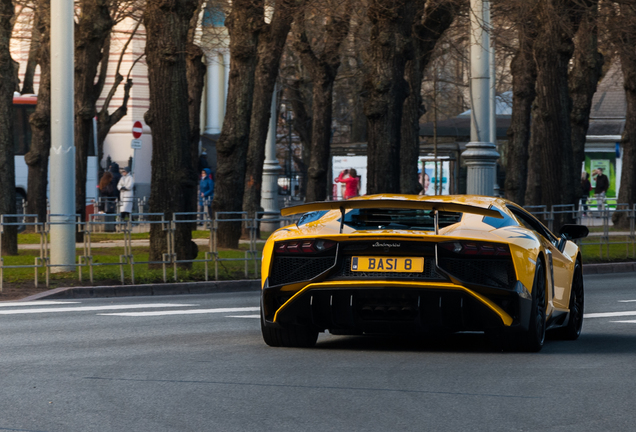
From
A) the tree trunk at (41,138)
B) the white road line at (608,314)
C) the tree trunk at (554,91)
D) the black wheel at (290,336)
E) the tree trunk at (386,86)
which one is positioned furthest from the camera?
the tree trunk at (41,138)

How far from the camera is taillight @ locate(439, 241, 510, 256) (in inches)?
326

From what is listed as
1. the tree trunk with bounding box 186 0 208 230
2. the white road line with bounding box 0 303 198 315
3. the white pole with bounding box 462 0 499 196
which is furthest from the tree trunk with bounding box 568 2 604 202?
the white road line with bounding box 0 303 198 315

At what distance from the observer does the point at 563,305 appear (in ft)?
32.3

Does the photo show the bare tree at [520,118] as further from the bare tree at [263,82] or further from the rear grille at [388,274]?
the rear grille at [388,274]

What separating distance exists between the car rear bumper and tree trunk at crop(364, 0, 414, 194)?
11.7 metres

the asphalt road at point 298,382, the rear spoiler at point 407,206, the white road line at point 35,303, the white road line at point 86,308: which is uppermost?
the rear spoiler at point 407,206

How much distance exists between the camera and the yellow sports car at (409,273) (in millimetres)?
8297

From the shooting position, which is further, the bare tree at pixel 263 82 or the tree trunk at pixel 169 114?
the bare tree at pixel 263 82

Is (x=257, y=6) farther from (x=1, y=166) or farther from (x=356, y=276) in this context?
(x=356, y=276)

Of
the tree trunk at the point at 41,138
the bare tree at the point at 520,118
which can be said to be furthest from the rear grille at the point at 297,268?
the bare tree at the point at 520,118

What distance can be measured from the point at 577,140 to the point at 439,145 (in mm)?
14200

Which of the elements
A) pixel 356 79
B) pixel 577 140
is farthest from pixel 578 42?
pixel 356 79

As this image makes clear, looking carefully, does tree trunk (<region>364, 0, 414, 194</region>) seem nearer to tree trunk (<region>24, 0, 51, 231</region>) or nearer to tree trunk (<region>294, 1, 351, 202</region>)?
tree trunk (<region>294, 1, 351, 202</region>)

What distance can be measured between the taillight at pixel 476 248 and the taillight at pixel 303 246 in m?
0.81
